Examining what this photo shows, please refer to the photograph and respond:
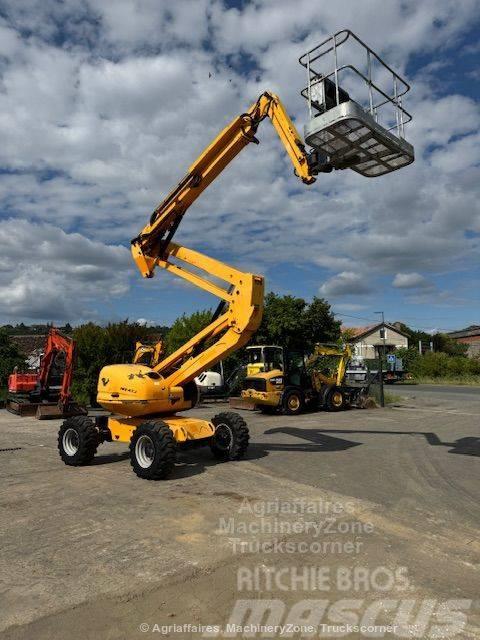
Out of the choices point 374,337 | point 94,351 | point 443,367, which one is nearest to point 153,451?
point 94,351

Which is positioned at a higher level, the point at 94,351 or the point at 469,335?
the point at 469,335

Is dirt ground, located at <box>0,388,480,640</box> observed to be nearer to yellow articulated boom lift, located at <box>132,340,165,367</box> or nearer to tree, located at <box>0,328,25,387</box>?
yellow articulated boom lift, located at <box>132,340,165,367</box>

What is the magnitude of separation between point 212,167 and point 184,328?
18.3m

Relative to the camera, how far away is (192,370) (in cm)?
929

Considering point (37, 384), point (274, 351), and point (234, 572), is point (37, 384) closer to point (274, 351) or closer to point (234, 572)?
point (274, 351)

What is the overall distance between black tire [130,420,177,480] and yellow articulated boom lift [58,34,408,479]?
0.05 feet

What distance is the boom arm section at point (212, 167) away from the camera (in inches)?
338

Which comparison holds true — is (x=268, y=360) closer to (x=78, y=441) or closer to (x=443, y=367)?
(x=78, y=441)

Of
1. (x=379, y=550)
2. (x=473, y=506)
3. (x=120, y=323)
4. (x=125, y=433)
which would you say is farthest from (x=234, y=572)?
(x=120, y=323)

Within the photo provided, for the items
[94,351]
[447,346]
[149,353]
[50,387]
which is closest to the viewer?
[149,353]

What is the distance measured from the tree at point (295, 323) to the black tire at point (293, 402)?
10.2 metres

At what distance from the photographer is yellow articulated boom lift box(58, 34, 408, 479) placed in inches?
325
